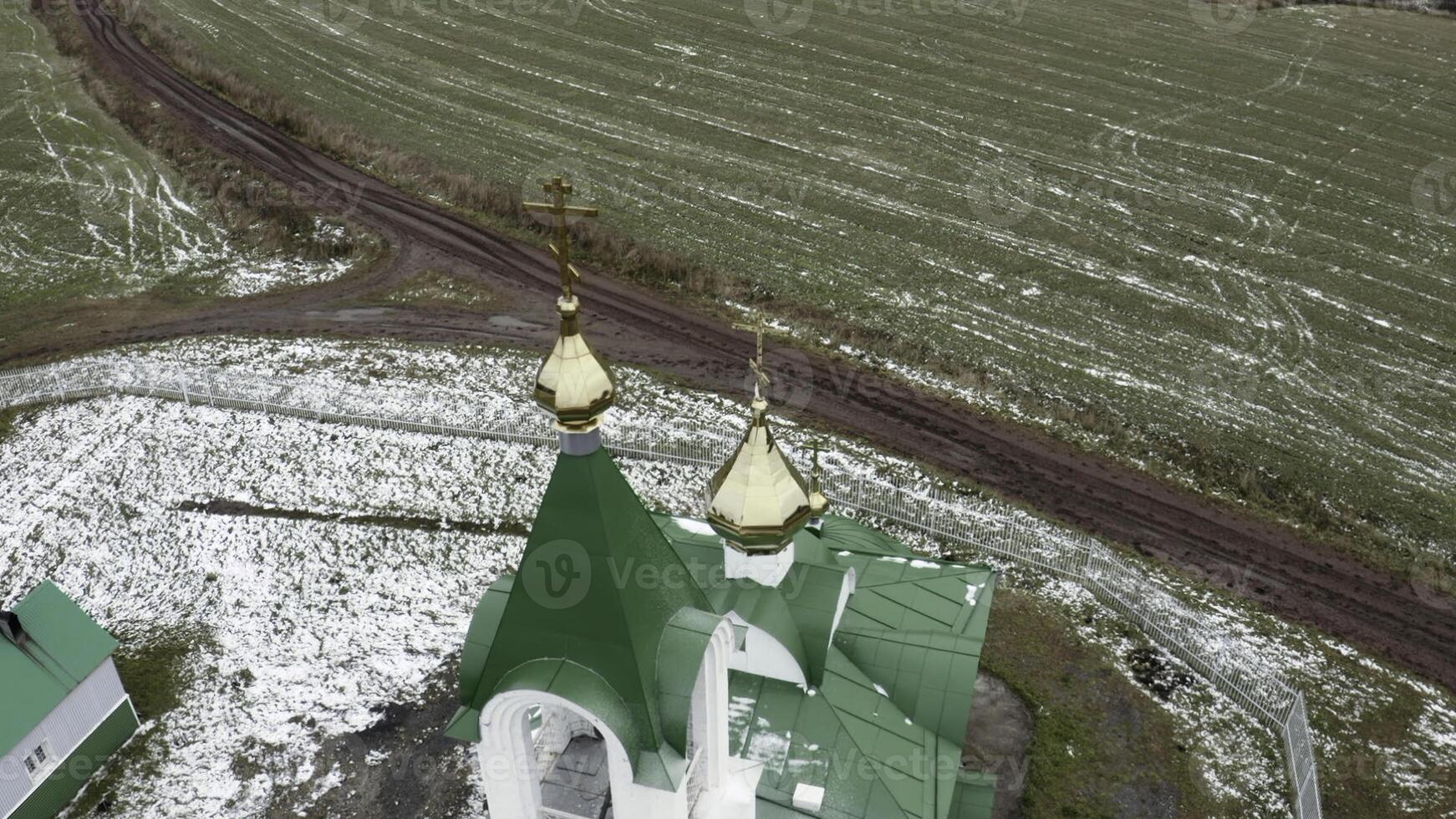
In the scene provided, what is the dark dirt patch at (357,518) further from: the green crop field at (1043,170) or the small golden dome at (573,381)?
the small golden dome at (573,381)

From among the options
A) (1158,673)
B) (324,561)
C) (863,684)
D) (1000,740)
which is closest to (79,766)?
(324,561)

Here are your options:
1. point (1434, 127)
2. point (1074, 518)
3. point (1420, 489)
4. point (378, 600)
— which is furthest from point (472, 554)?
point (1434, 127)

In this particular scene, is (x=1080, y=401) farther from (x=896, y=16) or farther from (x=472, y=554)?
(x=896, y=16)

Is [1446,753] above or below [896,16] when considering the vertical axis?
below

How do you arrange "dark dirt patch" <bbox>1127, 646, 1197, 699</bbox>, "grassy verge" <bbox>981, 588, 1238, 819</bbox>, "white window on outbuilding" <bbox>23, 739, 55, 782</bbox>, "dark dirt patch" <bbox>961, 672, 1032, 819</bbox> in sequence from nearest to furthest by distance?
"white window on outbuilding" <bbox>23, 739, 55, 782</bbox>, "grassy verge" <bbox>981, 588, 1238, 819</bbox>, "dark dirt patch" <bbox>961, 672, 1032, 819</bbox>, "dark dirt patch" <bbox>1127, 646, 1197, 699</bbox>

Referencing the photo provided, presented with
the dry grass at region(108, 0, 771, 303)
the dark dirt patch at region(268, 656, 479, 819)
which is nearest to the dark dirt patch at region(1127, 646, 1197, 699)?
the dark dirt patch at region(268, 656, 479, 819)

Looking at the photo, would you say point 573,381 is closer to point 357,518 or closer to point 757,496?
point 757,496

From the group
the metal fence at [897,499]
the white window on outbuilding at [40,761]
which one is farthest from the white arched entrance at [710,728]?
the white window on outbuilding at [40,761]

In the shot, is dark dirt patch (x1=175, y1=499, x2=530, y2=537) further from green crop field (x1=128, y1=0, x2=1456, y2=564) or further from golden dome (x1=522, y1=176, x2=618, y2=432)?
golden dome (x1=522, y1=176, x2=618, y2=432)
